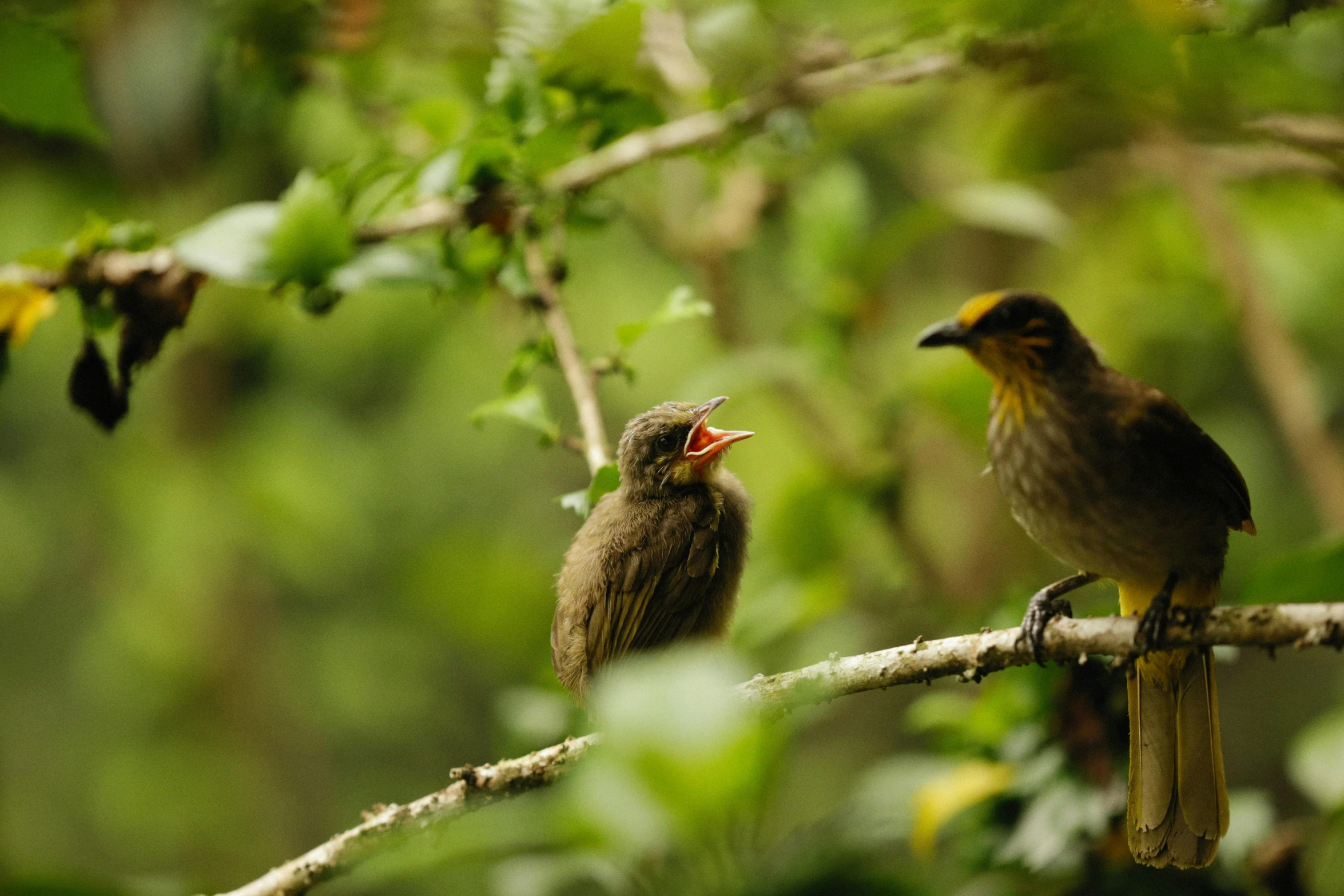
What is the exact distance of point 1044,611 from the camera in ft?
5.91

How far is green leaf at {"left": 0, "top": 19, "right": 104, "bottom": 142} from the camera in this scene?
2.01 metres

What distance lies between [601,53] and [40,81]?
3.50 ft

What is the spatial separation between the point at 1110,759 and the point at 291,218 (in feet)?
6.75

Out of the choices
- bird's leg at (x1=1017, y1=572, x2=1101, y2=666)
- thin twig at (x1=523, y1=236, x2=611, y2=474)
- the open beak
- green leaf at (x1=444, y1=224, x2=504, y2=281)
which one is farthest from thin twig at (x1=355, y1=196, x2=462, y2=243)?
bird's leg at (x1=1017, y1=572, x2=1101, y2=666)

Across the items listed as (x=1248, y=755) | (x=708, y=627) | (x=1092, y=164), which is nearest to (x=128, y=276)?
(x=708, y=627)

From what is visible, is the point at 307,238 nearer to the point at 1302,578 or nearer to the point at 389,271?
the point at 389,271

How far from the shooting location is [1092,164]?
16.2 feet

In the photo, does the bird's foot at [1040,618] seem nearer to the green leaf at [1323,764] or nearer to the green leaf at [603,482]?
the green leaf at [603,482]

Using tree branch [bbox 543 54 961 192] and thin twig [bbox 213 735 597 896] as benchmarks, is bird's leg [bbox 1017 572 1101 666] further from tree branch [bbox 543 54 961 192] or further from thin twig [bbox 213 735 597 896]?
tree branch [bbox 543 54 961 192]

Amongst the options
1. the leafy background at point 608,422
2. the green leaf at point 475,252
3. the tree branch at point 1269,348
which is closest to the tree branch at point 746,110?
the leafy background at point 608,422

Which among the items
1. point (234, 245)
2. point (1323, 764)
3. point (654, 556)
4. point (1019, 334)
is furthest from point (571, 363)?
point (1323, 764)

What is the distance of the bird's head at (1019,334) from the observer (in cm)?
193

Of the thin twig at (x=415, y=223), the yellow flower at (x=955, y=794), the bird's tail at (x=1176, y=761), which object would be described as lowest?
the yellow flower at (x=955, y=794)

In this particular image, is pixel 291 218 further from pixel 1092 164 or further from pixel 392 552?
pixel 392 552
